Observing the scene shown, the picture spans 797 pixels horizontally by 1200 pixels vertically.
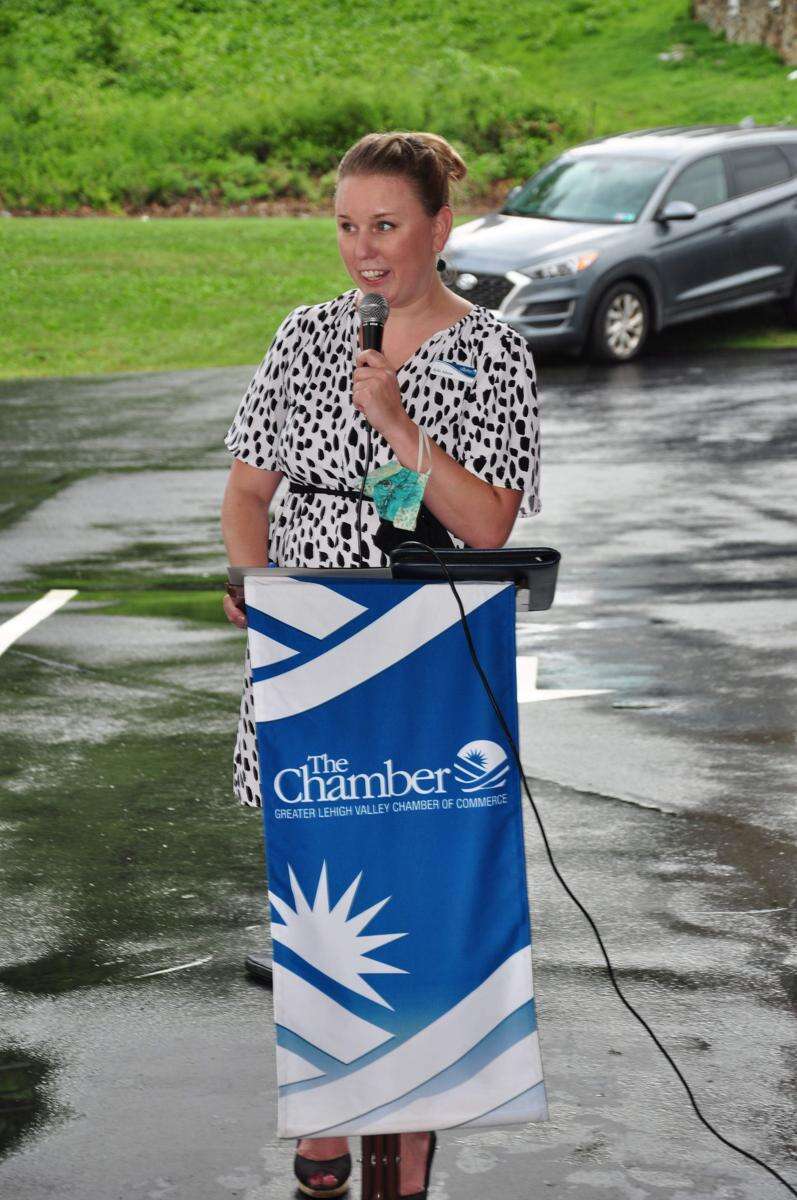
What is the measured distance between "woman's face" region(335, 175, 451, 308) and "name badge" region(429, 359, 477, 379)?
0.50ft

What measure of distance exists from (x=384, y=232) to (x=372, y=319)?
25cm

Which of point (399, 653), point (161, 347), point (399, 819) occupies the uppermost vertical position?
point (399, 653)

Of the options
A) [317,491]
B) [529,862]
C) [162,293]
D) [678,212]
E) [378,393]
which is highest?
[378,393]

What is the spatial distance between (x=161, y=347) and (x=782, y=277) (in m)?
6.13

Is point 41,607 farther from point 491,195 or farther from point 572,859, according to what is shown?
point 491,195

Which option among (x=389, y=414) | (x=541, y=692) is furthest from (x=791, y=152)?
(x=389, y=414)

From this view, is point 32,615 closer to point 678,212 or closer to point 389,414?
point 389,414

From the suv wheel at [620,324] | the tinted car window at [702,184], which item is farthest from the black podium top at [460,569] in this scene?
the tinted car window at [702,184]

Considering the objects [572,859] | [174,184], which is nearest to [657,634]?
[572,859]

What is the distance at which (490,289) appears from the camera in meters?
17.1

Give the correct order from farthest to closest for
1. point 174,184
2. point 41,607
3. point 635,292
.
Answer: point 174,184 → point 635,292 → point 41,607

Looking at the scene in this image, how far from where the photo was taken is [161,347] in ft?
→ 64.0

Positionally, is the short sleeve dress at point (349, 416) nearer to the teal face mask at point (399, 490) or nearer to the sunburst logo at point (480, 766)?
the teal face mask at point (399, 490)

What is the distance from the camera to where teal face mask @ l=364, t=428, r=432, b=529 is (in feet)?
11.6
